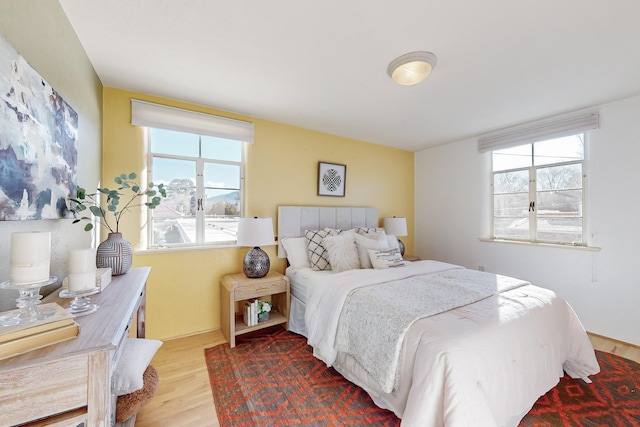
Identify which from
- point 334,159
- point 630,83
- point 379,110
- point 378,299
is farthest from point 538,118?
point 378,299

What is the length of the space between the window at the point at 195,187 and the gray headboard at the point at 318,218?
55 cm

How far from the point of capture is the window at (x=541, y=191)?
2.78 metres

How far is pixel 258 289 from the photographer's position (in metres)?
2.45

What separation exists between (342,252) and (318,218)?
73 centimetres

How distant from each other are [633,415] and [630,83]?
8.46ft

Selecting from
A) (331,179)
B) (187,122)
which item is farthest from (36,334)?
(331,179)

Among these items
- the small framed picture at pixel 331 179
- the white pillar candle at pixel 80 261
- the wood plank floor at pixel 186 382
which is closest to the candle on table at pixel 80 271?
the white pillar candle at pixel 80 261

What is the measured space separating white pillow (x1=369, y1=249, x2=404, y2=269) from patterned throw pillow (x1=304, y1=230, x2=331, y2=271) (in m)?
0.50

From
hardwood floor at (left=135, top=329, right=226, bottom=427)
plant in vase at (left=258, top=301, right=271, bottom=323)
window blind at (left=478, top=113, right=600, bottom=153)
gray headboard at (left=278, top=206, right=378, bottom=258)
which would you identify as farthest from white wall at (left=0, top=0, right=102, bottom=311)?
window blind at (left=478, top=113, right=600, bottom=153)

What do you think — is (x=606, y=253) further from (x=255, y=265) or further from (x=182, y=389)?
(x=182, y=389)

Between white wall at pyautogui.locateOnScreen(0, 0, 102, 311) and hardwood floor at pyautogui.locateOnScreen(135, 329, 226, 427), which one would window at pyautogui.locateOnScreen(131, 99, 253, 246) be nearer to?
white wall at pyautogui.locateOnScreen(0, 0, 102, 311)

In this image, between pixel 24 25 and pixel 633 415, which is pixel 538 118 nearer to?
pixel 633 415

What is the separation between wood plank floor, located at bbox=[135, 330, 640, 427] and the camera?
1.53m

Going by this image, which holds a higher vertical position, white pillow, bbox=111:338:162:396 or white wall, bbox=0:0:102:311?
white wall, bbox=0:0:102:311
